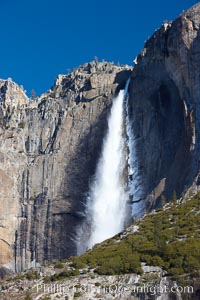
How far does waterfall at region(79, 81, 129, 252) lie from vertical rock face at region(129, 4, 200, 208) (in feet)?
8.26

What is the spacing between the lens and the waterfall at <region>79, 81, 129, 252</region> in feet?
238

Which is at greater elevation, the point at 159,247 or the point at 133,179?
the point at 133,179

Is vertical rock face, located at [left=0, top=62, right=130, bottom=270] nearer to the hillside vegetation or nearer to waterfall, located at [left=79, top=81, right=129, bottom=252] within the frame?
waterfall, located at [left=79, top=81, right=129, bottom=252]

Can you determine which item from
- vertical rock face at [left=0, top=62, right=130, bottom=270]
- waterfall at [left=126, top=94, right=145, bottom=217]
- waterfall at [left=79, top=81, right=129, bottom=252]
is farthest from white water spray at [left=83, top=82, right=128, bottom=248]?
vertical rock face at [left=0, top=62, right=130, bottom=270]

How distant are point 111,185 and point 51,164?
9.02 metres

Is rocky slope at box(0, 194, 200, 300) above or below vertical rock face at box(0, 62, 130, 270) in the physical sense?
below

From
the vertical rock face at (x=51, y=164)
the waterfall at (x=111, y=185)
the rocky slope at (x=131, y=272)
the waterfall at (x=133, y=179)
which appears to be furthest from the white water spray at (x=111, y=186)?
the rocky slope at (x=131, y=272)

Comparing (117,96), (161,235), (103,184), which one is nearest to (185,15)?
(117,96)

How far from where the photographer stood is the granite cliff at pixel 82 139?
6431 centimetres

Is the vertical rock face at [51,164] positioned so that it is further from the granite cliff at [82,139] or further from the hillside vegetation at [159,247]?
the hillside vegetation at [159,247]

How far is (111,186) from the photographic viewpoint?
248 ft

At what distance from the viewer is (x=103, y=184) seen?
251ft

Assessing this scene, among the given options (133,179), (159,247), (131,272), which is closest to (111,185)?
(133,179)

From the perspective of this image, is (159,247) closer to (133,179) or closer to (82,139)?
(133,179)
